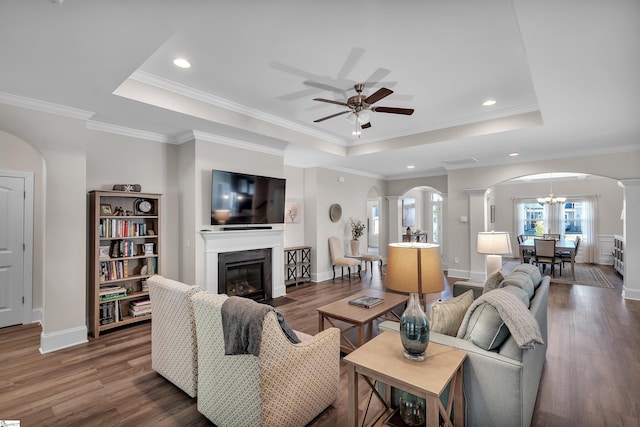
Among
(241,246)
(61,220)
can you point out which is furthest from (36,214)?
(241,246)

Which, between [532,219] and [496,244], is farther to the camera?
[532,219]

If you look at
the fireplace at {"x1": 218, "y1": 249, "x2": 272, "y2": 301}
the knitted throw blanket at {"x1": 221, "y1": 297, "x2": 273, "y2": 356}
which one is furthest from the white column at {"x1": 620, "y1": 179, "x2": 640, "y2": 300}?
the knitted throw blanket at {"x1": 221, "y1": 297, "x2": 273, "y2": 356}

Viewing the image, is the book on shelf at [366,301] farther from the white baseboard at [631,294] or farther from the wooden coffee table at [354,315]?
the white baseboard at [631,294]

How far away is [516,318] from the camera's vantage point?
5.53 ft

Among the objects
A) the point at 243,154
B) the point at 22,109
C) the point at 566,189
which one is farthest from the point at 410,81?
the point at 566,189

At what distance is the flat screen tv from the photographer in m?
4.26

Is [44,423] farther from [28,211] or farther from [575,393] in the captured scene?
[575,393]

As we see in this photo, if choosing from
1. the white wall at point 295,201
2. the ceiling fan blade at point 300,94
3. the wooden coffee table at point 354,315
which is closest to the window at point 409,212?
the white wall at point 295,201

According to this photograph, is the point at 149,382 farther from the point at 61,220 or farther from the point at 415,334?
the point at 415,334

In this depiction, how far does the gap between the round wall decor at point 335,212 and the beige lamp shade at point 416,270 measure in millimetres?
5083

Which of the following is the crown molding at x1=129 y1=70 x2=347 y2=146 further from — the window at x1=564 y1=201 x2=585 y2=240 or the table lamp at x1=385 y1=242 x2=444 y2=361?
the window at x1=564 y1=201 x2=585 y2=240

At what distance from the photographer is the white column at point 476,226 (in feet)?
21.4

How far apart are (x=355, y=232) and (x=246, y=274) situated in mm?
3380

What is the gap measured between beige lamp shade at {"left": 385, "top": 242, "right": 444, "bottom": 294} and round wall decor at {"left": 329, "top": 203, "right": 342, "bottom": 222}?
508 cm
